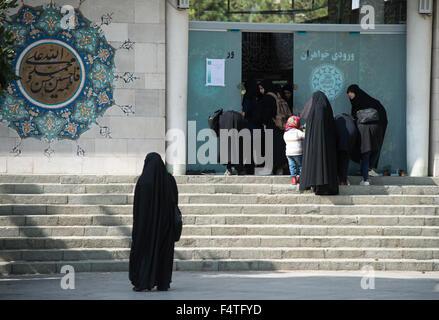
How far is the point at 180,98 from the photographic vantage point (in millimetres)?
13227

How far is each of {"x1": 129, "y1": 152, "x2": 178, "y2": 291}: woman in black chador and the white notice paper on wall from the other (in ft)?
18.0

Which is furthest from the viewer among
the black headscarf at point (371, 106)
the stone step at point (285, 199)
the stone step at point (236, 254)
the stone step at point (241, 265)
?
the black headscarf at point (371, 106)

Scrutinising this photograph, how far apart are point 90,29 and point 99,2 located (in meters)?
0.45

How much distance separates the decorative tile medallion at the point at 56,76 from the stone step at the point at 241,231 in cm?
241

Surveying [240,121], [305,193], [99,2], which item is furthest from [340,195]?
[99,2]

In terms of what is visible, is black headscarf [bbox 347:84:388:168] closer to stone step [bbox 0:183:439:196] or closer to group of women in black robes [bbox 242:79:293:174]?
stone step [bbox 0:183:439:196]

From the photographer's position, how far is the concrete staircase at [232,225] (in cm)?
1056

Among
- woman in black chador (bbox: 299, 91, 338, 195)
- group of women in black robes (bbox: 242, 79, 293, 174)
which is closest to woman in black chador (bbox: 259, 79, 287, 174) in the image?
group of women in black robes (bbox: 242, 79, 293, 174)

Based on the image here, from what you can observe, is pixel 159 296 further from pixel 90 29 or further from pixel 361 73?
pixel 361 73

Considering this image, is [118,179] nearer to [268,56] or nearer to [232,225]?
[232,225]

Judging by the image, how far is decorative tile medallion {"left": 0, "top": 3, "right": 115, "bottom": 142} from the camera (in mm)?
12914

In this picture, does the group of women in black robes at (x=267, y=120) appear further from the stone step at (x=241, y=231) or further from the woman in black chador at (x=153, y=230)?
the woman in black chador at (x=153, y=230)
